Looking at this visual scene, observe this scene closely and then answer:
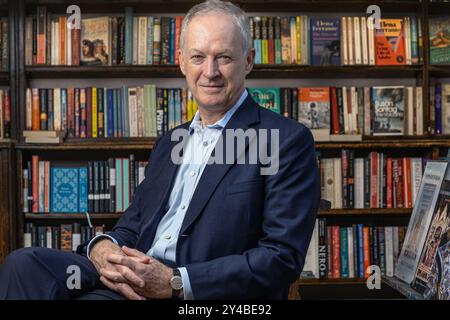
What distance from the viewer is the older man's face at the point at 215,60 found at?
135 cm

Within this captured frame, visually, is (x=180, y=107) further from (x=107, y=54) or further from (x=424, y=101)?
(x=424, y=101)

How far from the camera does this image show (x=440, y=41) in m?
3.03

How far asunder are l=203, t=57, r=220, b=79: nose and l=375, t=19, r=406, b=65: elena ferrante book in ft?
6.11

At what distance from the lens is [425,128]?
2.99 metres

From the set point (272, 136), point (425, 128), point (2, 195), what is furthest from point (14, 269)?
point (425, 128)

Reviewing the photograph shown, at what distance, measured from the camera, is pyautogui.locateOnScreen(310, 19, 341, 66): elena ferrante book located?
9.81 ft

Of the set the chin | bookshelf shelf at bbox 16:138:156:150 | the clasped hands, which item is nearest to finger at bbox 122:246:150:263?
the clasped hands

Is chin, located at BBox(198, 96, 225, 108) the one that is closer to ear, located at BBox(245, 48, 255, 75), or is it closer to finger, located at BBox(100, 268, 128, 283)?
ear, located at BBox(245, 48, 255, 75)

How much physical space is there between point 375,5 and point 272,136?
210 cm

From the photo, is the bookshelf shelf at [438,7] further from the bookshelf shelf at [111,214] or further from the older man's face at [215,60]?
the older man's face at [215,60]

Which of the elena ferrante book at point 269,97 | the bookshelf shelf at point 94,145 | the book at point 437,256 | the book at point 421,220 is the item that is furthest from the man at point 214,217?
the elena ferrante book at point 269,97

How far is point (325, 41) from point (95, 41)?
1253 millimetres

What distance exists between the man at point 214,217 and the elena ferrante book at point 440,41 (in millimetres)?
1915

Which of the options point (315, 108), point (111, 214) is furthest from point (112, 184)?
point (315, 108)
